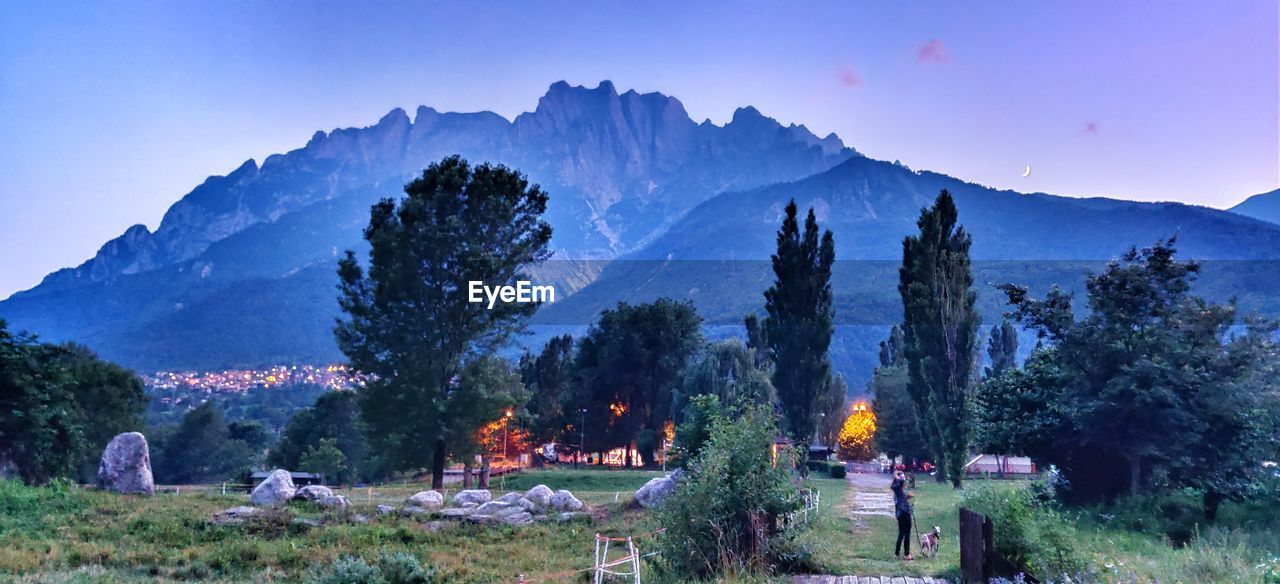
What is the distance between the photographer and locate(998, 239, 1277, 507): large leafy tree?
19.3m

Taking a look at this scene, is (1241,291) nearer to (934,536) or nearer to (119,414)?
(934,536)

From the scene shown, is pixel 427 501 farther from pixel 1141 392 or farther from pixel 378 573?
pixel 1141 392

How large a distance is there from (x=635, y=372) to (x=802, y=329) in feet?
56.7

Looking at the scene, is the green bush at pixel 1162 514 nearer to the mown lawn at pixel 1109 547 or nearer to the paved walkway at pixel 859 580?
the mown lawn at pixel 1109 547

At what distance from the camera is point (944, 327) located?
3878 cm

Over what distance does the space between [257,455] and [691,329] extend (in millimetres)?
52881

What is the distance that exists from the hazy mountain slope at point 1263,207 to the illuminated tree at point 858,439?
155241mm

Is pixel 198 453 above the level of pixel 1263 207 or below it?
below

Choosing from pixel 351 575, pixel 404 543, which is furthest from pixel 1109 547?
pixel 404 543

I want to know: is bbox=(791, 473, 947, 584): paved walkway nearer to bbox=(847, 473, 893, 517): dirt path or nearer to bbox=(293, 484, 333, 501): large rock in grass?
bbox=(847, 473, 893, 517): dirt path

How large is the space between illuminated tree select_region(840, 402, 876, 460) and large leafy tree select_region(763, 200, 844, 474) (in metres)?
24.8

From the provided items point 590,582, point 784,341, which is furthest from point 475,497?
point 784,341

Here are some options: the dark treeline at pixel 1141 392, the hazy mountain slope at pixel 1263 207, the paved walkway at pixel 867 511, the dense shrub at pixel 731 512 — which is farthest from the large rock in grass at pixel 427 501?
the hazy mountain slope at pixel 1263 207

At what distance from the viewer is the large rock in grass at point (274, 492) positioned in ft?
78.9
